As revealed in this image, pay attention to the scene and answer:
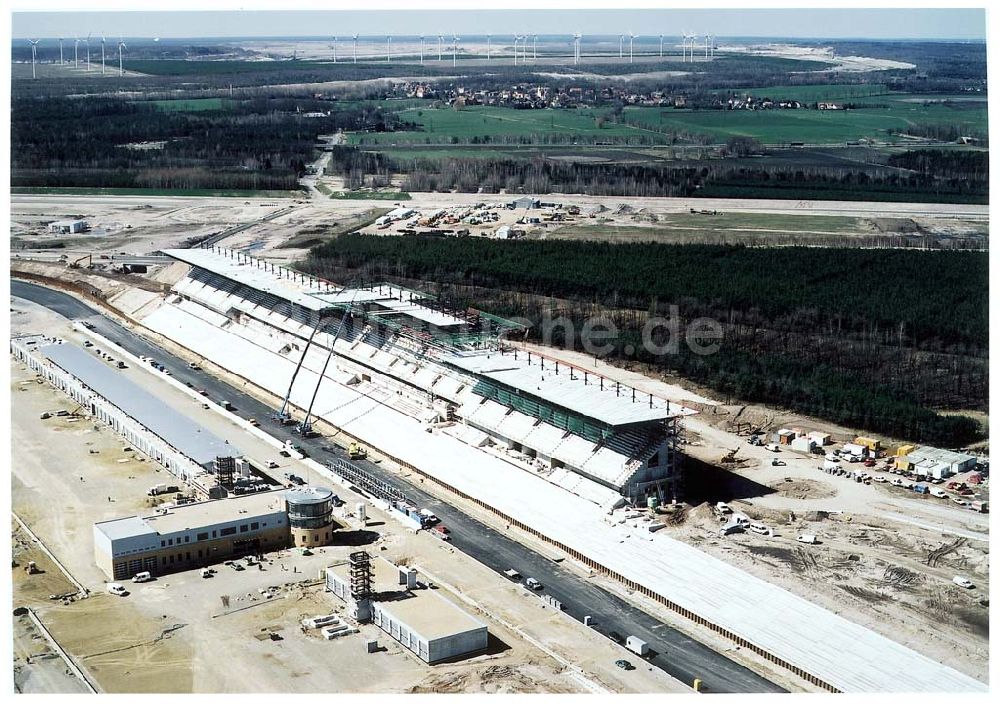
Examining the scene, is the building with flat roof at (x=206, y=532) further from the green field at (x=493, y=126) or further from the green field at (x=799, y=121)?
the green field at (x=493, y=126)

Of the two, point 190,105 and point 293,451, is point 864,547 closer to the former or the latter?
point 293,451

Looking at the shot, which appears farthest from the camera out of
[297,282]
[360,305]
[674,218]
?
[674,218]

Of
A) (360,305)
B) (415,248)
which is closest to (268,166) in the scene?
(415,248)

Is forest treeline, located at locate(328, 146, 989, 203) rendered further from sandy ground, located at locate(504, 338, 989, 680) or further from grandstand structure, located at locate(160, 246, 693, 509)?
sandy ground, located at locate(504, 338, 989, 680)

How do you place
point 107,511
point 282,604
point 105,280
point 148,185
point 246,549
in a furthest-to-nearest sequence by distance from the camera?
point 148,185, point 105,280, point 107,511, point 246,549, point 282,604

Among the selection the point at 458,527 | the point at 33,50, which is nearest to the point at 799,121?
the point at 33,50
